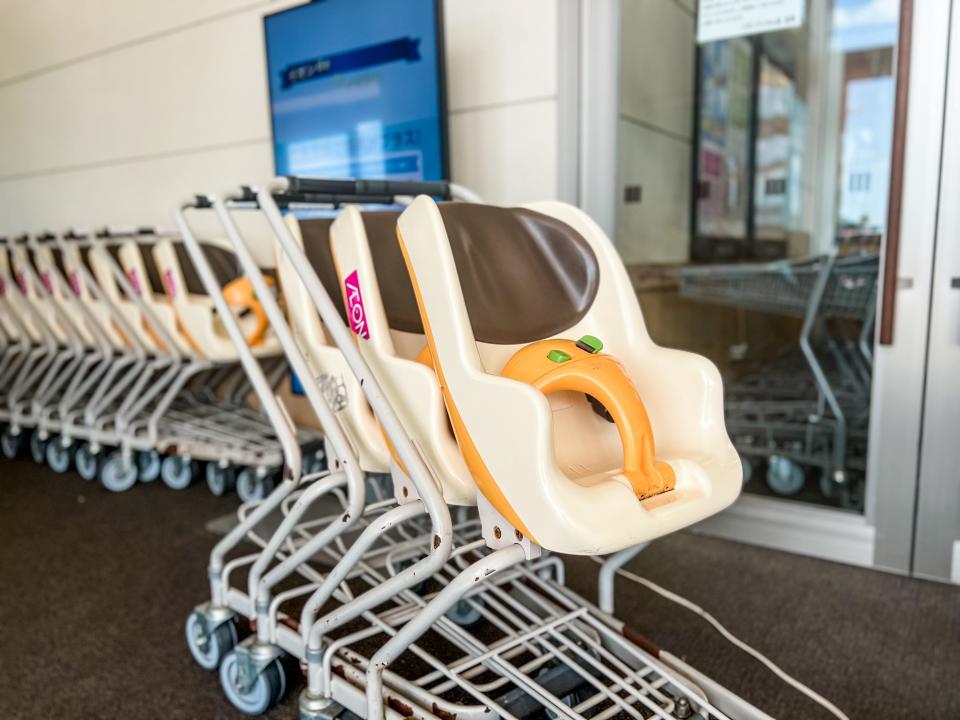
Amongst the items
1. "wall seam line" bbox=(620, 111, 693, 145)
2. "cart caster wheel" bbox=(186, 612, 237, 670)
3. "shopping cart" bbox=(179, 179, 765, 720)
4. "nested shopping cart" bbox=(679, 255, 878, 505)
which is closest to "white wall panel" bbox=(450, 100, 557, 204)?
"wall seam line" bbox=(620, 111, 693, 145)

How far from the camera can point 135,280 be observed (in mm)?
3303

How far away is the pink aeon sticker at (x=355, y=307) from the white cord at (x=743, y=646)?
1152 millimetres

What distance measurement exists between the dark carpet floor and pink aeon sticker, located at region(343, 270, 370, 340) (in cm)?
92

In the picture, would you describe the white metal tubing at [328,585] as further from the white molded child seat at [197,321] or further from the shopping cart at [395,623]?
the white molded child seat at [197,321]

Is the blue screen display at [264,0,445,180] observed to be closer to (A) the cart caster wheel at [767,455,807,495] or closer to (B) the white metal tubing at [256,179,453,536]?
(B) the white metal tubing at [256,179,453,536]

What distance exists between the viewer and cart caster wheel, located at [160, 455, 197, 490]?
3291mm

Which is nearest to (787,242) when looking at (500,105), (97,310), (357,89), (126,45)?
(500,105)

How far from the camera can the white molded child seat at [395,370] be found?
141 centimetres

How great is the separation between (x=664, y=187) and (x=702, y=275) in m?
0.40

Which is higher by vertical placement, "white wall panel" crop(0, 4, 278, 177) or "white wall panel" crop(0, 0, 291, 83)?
"white wall panel" crop(0, 0, 291, 83)

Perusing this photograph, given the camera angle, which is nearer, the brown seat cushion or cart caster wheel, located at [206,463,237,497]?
the brown seat cushion

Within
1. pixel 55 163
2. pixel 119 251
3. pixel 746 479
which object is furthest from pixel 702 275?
pixel 55 163

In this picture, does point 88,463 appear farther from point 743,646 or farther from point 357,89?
point 743,646

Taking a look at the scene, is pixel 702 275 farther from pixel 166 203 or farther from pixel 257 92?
pixel 166 203
